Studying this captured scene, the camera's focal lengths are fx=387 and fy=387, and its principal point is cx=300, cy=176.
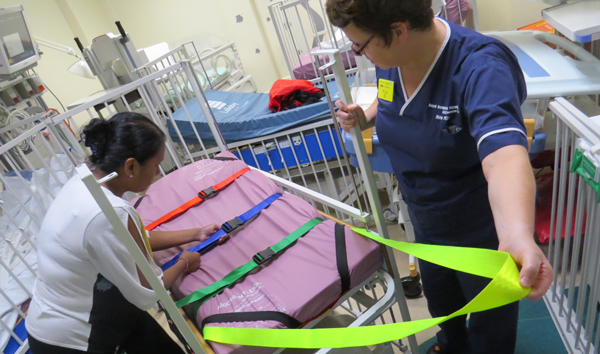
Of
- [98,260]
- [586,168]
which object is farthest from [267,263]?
[586,168]

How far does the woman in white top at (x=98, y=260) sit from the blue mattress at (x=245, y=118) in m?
1.36

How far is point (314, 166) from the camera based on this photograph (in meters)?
2.86

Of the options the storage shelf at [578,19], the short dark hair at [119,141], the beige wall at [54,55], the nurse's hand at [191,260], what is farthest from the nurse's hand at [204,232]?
the beige wall at [54,55]

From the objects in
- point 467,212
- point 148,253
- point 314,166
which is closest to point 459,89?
point 467,212

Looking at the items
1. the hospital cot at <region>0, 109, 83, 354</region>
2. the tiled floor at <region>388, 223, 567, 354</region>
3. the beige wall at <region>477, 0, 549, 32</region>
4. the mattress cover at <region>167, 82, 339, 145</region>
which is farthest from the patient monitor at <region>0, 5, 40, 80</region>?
the beige wall at <region>477, 0, 549, 32</region>

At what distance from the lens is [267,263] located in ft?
4.45

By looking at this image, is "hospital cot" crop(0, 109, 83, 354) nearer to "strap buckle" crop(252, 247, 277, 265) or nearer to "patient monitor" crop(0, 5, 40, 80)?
"patient monitor" crop(0, 5, 40, 80)

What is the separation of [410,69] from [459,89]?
0.17 meters

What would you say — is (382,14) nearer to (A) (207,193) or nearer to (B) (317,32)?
(A) (207,193)

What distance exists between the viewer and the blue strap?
149 cm

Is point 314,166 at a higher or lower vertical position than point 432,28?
lower

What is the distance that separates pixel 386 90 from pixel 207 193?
1.01 meters

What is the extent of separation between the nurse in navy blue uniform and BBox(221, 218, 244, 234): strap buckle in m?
0.64

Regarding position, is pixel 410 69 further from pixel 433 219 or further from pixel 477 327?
pixel 477 327
